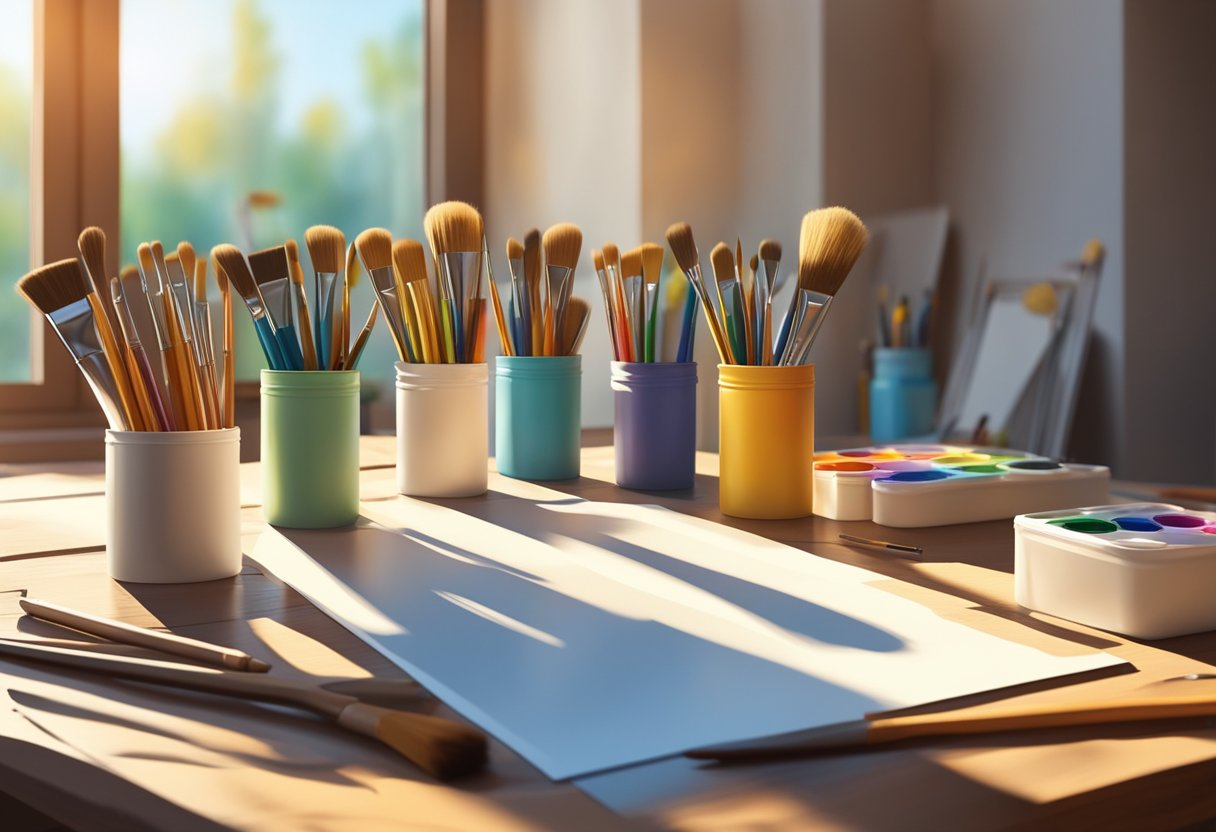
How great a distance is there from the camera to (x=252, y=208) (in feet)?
8.07

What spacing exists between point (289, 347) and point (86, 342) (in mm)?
199

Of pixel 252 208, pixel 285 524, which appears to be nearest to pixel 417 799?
pixel 285 524

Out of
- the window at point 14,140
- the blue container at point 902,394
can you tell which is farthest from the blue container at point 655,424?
the window at point 14,140

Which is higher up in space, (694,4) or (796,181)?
(694,4)

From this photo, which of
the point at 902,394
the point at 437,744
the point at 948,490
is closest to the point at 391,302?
the point at 948,490

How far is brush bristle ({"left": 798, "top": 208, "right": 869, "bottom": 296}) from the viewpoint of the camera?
0.82 m

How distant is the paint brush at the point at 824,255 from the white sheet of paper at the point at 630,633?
0.61ft

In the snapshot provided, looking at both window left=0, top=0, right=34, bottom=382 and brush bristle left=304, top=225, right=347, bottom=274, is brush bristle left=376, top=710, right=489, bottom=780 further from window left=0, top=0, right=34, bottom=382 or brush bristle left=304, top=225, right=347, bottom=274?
window left=0, top=0, right=34, bottom=382

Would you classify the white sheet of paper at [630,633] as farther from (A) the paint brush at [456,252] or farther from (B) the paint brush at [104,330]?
(A) the paint brush at [456,252]

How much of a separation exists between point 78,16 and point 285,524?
5.69 feet

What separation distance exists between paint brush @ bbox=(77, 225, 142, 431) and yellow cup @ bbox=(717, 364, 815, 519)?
440 mm

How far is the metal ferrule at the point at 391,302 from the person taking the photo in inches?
36.7

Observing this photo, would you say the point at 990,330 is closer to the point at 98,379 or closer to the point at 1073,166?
the point at 1073,166

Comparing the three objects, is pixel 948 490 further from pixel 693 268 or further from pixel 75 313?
pixel 75 313
